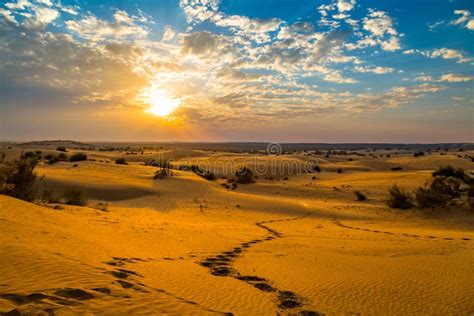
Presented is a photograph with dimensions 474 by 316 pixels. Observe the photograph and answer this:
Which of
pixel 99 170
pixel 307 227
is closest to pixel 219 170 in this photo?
pixel 99 170

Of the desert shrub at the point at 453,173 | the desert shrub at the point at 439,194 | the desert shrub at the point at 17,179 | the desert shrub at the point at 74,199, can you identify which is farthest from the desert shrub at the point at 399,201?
the desert shrub at the point at 17,179

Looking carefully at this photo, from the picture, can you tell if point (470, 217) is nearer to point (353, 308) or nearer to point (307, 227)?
point (307, 227)

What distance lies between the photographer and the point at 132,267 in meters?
6.41

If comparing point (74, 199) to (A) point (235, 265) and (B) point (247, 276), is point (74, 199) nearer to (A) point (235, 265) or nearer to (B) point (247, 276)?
(A) point (235, 265)

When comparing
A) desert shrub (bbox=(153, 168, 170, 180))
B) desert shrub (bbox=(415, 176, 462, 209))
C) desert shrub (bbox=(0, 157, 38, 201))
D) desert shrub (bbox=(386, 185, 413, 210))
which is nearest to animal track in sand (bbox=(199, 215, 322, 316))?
desert shrub (bbox=(0, 157, 38, 201))

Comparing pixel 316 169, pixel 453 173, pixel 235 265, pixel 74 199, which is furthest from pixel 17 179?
pixel 316 169

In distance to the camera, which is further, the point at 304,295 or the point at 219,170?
the point at 219,170

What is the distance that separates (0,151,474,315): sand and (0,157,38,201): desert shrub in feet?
7.62

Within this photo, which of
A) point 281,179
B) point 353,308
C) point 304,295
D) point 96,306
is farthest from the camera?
point 281,179

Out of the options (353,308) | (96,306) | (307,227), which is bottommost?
(307,227)

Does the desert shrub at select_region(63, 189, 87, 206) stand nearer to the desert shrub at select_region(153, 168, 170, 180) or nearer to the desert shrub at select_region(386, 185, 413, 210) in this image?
the desert shrub at select_region(153, 168, 170, 180)

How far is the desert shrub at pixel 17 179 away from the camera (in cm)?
1287

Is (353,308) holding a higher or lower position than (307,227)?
higher

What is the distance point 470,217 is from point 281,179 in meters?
20.6
